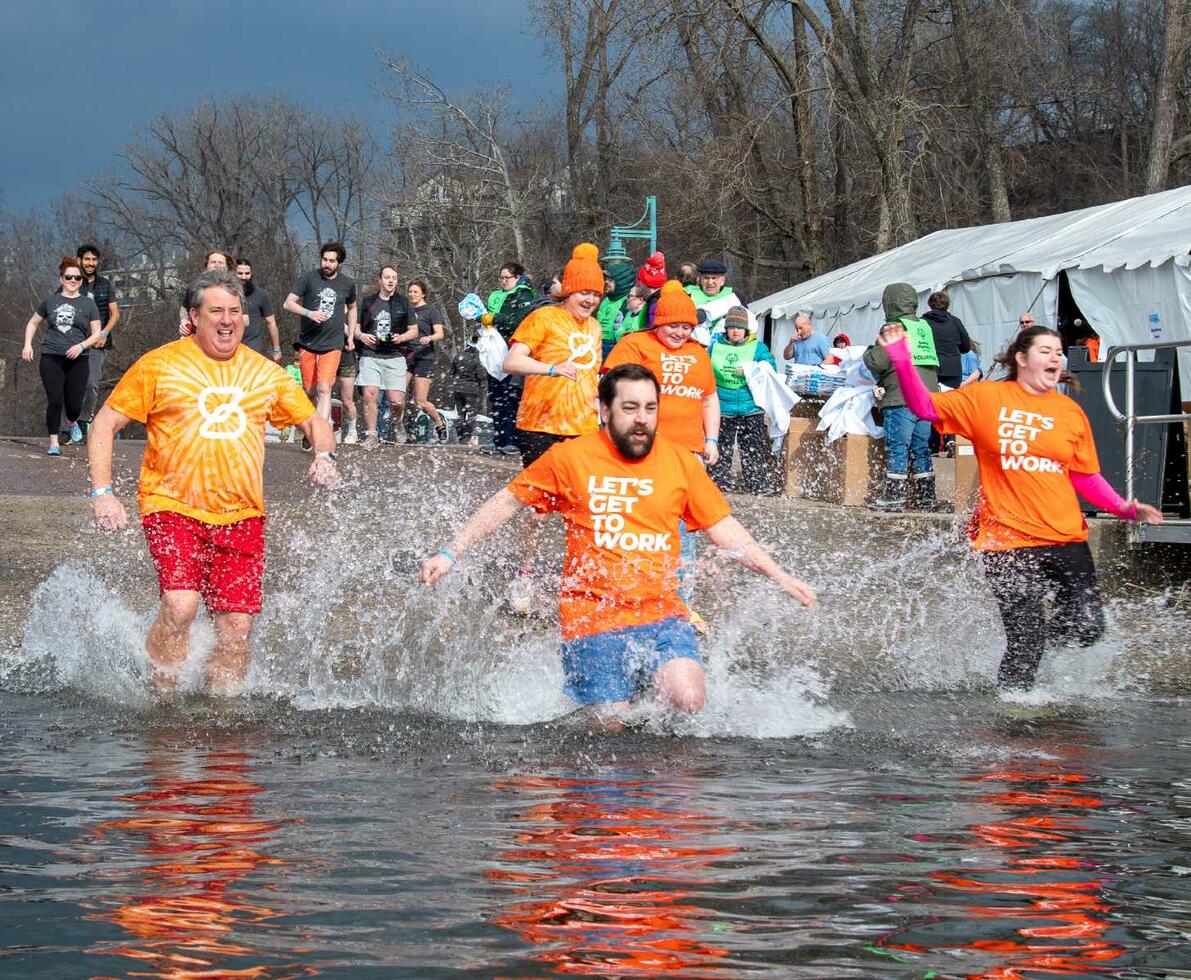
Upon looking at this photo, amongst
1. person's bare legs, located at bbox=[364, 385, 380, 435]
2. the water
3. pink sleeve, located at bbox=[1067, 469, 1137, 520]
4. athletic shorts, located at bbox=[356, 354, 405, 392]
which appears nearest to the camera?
the water

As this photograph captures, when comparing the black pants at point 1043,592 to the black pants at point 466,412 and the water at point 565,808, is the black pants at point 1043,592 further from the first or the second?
the black pants at point 466,412

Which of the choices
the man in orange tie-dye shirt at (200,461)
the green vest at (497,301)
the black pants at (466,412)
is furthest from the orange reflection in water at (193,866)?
the black pants at (466,412)

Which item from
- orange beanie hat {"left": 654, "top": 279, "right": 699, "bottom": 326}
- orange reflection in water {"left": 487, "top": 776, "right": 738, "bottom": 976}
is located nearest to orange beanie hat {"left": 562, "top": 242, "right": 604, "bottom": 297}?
orange beanie hat {"left": 654, "top": 279, "right": 699, "bottom": 326}

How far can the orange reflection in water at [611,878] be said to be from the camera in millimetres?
3209

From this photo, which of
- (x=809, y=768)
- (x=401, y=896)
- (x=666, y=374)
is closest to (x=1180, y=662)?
(x=666, y=374)

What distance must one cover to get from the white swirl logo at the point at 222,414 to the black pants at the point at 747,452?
6.30 metres

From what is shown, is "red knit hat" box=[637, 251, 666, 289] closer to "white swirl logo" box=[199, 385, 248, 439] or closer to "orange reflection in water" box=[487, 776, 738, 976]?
"white swirl logo" box=[199, 385, 248, 439]

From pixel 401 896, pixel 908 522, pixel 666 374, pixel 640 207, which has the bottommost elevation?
pixel 401 896

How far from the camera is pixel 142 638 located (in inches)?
293

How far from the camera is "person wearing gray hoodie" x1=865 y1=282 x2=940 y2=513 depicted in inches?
475

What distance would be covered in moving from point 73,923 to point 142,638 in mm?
4207

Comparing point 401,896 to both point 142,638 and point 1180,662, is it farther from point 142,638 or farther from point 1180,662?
point 1180,662

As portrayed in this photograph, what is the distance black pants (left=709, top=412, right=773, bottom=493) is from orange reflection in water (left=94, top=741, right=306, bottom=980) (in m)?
7.64

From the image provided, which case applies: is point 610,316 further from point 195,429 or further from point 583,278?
point 195,429
